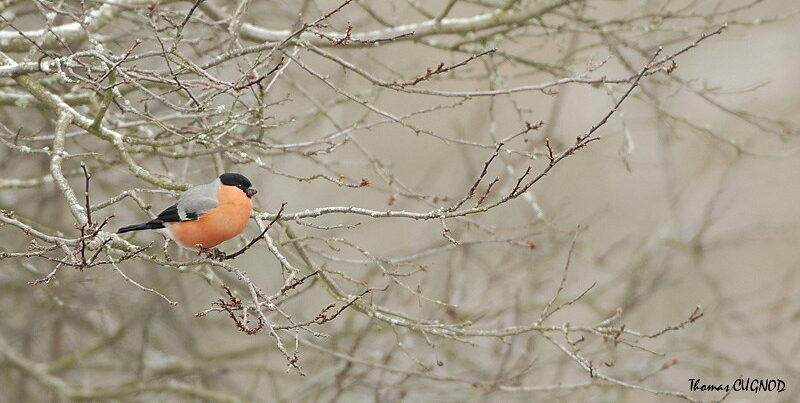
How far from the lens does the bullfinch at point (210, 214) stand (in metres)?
4.98

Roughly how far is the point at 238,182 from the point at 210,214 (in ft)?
0.80

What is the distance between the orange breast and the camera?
196 inches

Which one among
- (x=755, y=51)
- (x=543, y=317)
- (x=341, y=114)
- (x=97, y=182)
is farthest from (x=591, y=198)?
(x=543, y=317)

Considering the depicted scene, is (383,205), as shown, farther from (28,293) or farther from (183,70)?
(183,70)

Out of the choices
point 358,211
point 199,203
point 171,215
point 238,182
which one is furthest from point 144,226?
point 358,211

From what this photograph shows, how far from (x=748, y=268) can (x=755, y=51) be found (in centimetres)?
641

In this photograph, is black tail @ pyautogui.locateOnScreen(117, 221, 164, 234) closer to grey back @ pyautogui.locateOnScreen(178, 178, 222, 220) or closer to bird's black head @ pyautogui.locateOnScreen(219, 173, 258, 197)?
grey back @ pyautogui.locateOnScreen(178, 178, 222, 220)

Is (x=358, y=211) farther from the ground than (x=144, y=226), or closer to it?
closer to it

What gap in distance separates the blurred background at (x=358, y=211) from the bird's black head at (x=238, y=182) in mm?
202

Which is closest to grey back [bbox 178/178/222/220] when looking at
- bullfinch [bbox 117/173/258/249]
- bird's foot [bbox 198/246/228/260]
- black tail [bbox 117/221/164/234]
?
bullfinch [bbox 117/173/258/249]

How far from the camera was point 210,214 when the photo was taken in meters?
5.07

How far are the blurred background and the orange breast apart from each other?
0.70ft

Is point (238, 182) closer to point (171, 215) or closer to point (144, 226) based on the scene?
point (171, 215)

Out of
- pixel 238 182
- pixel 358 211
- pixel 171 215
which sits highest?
pixel 238 182
